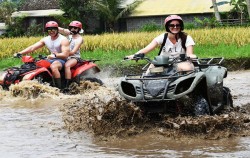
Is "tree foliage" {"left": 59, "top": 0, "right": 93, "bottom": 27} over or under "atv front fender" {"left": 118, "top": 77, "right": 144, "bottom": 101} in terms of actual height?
over

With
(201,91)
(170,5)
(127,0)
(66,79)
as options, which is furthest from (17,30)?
(201,91)

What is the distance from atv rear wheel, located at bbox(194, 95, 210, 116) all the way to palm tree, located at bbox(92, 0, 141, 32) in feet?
126

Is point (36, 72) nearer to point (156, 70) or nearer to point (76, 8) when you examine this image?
point (156, 70)

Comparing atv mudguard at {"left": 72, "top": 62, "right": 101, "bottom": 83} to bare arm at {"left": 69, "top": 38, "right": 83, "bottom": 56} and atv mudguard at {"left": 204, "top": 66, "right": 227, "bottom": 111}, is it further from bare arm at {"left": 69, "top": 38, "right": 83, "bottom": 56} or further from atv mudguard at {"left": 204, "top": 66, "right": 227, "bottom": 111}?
atv mudguard at {"left": 204, "top": 66, "right": 227, "bottom": 111}

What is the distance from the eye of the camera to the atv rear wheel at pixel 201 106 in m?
8.03

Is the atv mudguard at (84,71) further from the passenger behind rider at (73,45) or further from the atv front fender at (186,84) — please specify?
Result: the atv front fender at (186,84)

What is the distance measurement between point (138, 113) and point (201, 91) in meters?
0.94

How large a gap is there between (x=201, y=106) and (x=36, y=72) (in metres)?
5.43

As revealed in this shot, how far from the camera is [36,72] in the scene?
12688 millimetres

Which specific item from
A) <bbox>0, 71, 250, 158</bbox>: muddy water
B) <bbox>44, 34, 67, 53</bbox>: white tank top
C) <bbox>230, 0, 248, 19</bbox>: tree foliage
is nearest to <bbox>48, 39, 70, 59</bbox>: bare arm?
<bbox>44, 34, 67, 53</bbox>: white tank top

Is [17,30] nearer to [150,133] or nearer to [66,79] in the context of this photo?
[66,79]

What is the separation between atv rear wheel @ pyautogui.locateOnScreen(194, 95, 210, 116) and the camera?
26.3ft

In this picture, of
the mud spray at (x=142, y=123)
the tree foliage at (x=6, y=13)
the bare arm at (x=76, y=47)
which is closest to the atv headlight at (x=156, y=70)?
the mud spray at (x=142, y=123)

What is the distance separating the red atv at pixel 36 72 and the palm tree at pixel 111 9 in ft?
109
